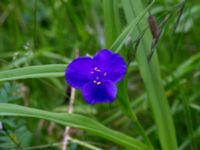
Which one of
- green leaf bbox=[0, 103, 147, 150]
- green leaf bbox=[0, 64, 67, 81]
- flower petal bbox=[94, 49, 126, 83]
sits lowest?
green leaf bbox=[0, 103, 147, 150]

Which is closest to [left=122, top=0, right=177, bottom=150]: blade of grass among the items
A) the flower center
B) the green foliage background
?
the green foliage background

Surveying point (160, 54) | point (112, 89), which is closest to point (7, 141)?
point (112, 89)

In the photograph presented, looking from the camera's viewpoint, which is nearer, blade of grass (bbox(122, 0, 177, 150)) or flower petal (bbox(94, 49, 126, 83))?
flower petal (bbox(94, 49, 126, 83))

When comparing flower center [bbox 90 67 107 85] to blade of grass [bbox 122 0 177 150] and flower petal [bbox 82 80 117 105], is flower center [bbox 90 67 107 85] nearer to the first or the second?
flower petal [bbox 82 80 117 105]

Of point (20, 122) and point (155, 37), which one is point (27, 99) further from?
point (155, 37)

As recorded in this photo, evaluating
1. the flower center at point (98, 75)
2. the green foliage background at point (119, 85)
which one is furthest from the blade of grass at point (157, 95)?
the flower center at point (98, 75)

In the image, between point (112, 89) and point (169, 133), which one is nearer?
point (112, 89)

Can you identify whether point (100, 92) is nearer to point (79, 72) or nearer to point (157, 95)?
point (79, 72)

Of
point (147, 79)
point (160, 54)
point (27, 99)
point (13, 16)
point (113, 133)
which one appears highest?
point (13, 16)
